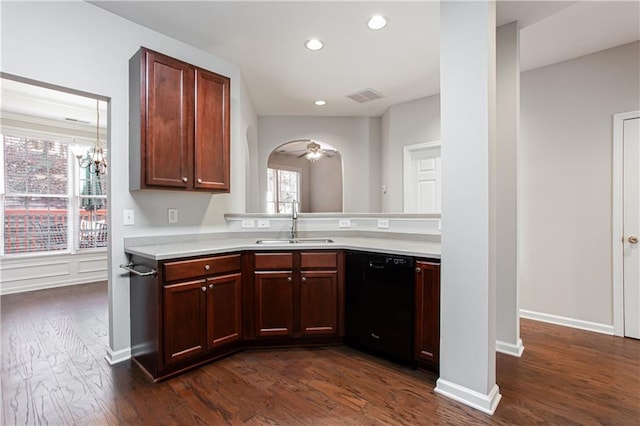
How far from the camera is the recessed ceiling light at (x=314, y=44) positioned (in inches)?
115

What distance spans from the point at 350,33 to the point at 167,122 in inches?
67.9

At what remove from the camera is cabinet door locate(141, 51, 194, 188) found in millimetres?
2371

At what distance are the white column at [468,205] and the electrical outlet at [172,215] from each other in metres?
2.22

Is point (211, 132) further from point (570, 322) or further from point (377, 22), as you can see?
point (570, 322)

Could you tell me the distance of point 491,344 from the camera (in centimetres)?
188

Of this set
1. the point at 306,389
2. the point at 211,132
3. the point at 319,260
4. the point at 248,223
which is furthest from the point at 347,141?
the point at 306,389

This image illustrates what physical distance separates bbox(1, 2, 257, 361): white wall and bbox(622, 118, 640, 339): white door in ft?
13.1

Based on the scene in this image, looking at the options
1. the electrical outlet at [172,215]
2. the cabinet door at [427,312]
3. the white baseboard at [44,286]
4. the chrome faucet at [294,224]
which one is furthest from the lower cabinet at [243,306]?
the white baseboard at [44,286]

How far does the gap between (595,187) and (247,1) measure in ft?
11.8

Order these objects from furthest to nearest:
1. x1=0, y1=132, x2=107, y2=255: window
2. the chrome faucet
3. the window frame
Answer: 1. the window frame
2. x1=0, y1=132, x2=107, y2=255: window
3. the chrome faucet

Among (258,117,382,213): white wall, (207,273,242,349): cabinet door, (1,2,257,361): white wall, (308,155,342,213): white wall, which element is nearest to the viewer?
(1,2,257,361): white wall

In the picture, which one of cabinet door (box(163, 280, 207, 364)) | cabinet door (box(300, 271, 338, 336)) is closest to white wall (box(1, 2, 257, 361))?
cabinet door (box(163, 280, 207, 364))

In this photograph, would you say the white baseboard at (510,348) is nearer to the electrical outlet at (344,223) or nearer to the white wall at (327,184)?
the electrical outlet at (344,223)

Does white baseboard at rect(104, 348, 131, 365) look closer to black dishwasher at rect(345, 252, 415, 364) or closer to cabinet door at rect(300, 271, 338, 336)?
cabinet door at rect(300, 271, 338, 336)
